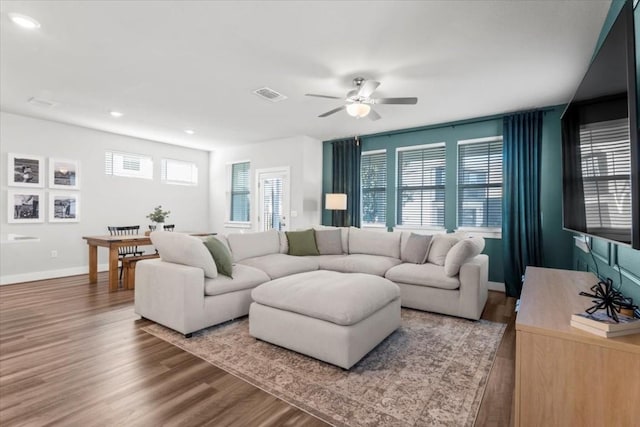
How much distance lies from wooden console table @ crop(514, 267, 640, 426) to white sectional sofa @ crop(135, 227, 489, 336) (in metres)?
2.20

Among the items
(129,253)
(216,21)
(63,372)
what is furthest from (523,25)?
(129,253)

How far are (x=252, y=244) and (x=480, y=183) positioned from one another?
366cm

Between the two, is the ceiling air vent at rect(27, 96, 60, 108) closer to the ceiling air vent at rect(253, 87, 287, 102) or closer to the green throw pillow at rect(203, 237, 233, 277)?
the ceiling air vent at rect(253, 87, 287, 102)

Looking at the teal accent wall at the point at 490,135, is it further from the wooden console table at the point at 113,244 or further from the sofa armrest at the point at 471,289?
the wooden console table at the point at 113,244

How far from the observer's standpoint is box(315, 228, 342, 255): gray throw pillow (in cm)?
489

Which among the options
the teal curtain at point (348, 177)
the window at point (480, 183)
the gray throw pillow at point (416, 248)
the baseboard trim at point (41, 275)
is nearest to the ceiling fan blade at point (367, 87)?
the gray throw pillow at point (416, 248)

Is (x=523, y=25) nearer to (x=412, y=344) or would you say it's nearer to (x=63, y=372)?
(x=412, y=344)

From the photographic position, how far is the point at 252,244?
169 inches

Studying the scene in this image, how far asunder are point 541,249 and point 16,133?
8167 mm

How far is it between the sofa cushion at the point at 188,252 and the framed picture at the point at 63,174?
3611 mm

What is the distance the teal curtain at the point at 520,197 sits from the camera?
170 inches

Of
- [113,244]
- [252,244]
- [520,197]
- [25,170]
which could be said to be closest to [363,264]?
[252,244]

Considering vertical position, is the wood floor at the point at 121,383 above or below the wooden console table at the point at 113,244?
below

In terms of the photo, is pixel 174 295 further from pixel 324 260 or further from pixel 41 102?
pixel 41 102
